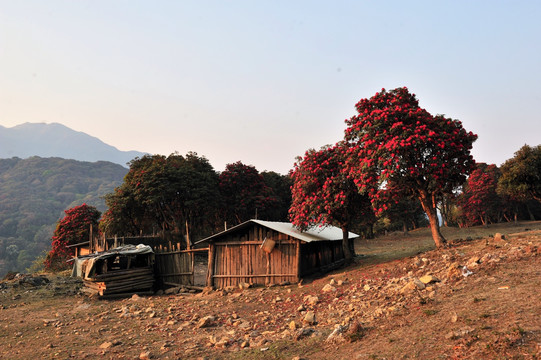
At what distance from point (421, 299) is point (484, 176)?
1620 inches

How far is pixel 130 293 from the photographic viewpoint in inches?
648

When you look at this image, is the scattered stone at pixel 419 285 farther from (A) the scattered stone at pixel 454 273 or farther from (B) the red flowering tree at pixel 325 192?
(B) the red flowering tree at pixel 325 192

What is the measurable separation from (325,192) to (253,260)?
492cm

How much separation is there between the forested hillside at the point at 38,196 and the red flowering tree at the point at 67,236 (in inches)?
972

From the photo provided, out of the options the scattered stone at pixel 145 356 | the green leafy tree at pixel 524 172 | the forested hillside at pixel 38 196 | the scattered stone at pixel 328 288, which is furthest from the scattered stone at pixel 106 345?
the forested hillside at pixel 38 196

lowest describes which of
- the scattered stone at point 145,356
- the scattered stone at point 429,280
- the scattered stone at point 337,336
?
the scattered stone at point 145,356

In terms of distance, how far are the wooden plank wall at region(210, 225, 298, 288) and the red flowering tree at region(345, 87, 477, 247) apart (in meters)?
4.77

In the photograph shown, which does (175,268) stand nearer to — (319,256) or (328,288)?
(319,256)

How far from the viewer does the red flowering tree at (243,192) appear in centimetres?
3481

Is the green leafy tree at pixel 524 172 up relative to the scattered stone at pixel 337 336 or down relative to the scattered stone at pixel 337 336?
up

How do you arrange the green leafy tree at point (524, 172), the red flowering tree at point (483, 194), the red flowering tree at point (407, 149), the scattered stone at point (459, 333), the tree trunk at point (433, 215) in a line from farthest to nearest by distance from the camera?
1. the red flowering tree at point (483, 194)
2. the green leafy tree at point (524, 172)
3. the tree trunk at point (433, 215)
4. the red flowering tree at point (407, 149)
5. the scattered stone at point (459, 333)

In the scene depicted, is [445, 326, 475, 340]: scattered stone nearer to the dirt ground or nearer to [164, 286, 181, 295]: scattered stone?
the dirt ground

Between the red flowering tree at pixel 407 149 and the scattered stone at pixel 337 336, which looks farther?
the red flowering tree at pixel 407 149

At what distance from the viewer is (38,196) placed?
366 ft
